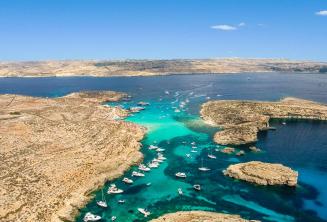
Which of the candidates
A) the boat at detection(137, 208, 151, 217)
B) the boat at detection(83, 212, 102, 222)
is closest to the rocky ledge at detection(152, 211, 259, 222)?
the boat at detection(137, 208, 151, 217)

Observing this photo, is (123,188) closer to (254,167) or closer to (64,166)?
(64,166)

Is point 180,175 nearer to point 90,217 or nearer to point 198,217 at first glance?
point 198,217

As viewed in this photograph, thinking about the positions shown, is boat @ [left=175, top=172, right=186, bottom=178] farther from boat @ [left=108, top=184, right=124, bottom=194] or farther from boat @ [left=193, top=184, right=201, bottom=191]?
boat @ [left=108, top=184, right=124, bottom=194]

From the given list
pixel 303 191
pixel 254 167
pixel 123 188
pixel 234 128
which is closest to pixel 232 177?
pixel 254 167

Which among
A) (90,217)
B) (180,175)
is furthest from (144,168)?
(90,217)

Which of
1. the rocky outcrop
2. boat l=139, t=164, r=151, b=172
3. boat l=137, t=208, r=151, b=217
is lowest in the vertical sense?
boat l=137, t=208, r=151, b=217
